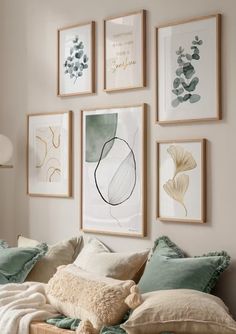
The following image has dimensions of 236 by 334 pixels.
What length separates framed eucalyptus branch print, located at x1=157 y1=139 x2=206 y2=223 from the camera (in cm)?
351

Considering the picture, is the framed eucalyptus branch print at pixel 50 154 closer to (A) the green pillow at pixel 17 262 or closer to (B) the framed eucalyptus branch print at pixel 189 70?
(A) the green pillow at pixel 17 262

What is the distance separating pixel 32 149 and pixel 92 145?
1.84ft

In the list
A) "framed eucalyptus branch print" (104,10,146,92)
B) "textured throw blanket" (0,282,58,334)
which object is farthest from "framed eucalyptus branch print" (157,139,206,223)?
"textured throw blanket" (0,282,58,334)

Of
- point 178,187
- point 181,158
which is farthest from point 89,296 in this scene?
point 181,158

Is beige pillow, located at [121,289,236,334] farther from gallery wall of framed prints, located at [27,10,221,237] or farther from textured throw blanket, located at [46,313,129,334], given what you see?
gallery wall of framed prints, located at [27,10,221,237]

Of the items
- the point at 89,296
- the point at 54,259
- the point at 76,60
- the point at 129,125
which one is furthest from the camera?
the point at 76,60

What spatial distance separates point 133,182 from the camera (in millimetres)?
3830

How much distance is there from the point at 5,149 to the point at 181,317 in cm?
200

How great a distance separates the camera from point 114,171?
155 inches

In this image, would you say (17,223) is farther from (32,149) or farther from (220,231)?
(220,231)

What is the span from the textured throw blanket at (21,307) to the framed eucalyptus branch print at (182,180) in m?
0.79

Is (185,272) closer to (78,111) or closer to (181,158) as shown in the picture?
(181,158)

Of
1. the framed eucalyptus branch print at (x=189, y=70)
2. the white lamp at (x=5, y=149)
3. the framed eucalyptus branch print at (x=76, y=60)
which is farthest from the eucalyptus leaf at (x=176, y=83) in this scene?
the white lamp at (x=5, y=149)

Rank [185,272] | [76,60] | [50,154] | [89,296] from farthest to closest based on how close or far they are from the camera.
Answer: [50,154], [76,60], [185,272], [89,296]
